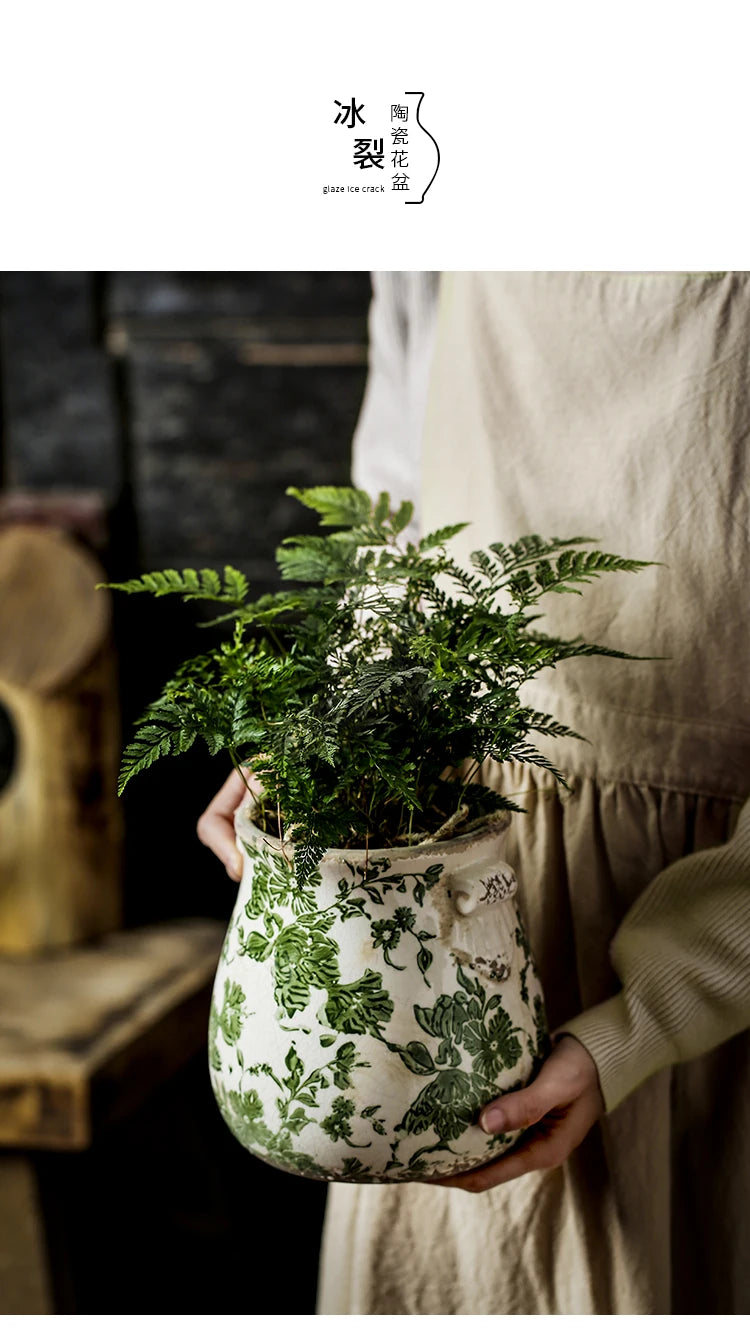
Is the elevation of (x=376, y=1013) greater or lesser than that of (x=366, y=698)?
lesser

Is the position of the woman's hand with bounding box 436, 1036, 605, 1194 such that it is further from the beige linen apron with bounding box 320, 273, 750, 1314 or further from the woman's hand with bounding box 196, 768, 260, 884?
the woman's hand with bounding box 196, 768, 260, 884

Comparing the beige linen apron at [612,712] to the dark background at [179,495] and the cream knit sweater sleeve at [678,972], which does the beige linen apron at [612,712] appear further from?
the dark background at [179,495]

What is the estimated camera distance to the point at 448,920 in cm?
61

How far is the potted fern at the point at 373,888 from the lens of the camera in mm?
587

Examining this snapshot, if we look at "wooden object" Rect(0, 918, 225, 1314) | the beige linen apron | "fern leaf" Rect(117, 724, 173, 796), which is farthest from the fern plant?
"wooden object" Rect(0, 918, 225, 1314)

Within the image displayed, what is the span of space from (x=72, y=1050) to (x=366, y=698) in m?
0.93

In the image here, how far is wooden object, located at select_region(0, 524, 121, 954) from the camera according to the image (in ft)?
4.99

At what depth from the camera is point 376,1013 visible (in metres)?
0.59

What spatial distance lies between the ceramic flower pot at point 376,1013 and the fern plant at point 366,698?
Result: 0.03 m

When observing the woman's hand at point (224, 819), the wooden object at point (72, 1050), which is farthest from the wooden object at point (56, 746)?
the woman's hand at point (224, 819)

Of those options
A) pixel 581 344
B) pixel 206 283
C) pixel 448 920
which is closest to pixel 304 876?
pixel 448 920
